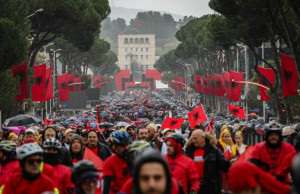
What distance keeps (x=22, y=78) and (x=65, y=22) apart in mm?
12062

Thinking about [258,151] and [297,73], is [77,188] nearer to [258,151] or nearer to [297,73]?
[258,151]

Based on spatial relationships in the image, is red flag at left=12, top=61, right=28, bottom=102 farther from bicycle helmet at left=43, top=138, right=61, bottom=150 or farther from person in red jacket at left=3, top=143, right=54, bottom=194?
person in red jacket at left=3, top=143, right=54, bottom=194

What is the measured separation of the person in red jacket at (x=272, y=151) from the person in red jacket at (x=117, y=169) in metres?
1.17

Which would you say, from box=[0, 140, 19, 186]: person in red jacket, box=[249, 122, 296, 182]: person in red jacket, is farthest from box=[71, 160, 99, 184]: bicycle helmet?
box=[0, 140, 19, 186]: person in red jacket

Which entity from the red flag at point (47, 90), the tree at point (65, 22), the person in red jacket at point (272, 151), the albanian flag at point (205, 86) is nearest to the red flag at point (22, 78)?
the red flag at point (47, 90)

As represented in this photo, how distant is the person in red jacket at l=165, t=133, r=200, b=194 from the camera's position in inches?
309

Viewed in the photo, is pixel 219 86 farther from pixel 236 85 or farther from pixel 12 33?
pixel 12 33

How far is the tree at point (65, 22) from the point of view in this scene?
42.5 metres

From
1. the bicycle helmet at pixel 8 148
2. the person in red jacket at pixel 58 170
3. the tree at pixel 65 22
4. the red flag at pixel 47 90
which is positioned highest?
the tree at pixel 65 22

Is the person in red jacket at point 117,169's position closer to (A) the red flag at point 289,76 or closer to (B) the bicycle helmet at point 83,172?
(B) the bicycle helmet at point 83,172

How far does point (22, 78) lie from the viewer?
3362 centimetres

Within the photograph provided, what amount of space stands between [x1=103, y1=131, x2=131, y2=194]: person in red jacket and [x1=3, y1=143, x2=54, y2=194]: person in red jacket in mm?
1275

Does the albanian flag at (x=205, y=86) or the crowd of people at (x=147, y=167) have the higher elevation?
the albanian flag at (x=205, y=86)

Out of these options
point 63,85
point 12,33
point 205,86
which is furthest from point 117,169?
point 205,86
